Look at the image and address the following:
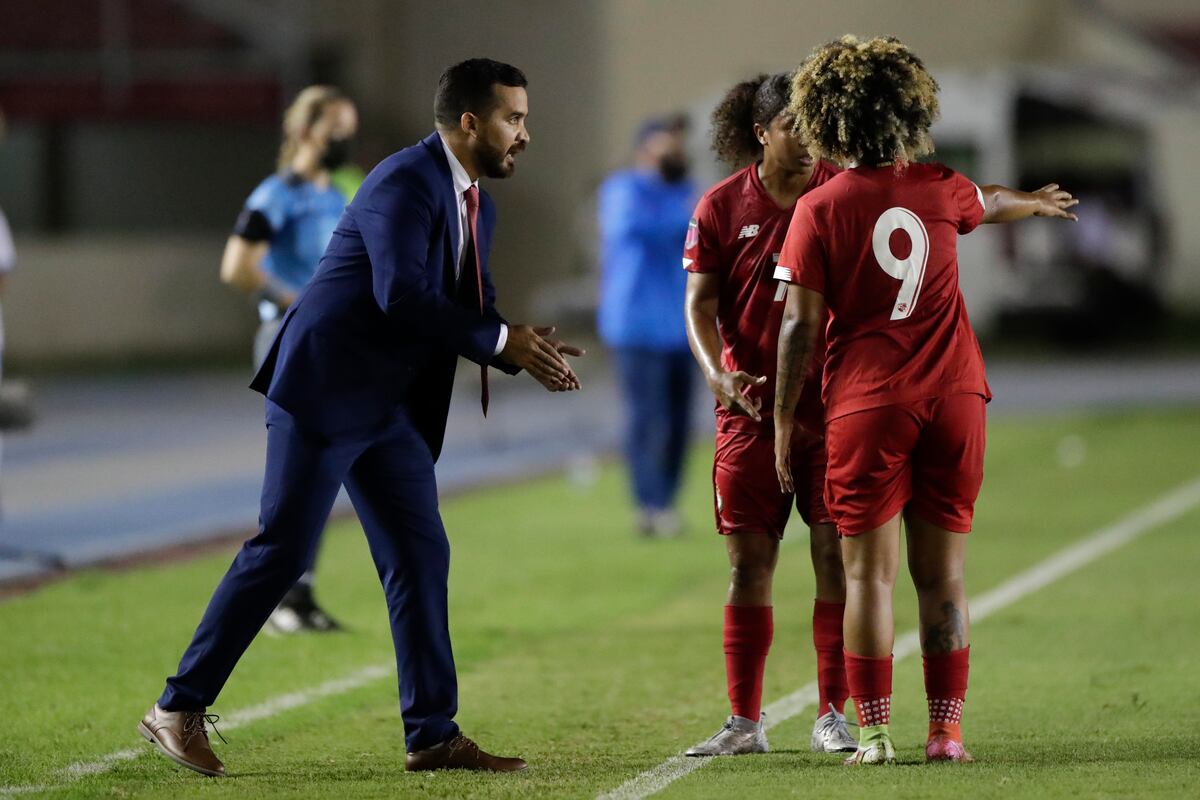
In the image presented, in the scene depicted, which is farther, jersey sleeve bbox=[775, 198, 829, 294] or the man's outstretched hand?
the man's outstretched hand

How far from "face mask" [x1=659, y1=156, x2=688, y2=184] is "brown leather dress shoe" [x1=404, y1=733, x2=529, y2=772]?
258 inches

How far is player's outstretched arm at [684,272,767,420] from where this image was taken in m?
6.02

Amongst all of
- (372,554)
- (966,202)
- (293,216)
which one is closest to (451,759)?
(372,554)

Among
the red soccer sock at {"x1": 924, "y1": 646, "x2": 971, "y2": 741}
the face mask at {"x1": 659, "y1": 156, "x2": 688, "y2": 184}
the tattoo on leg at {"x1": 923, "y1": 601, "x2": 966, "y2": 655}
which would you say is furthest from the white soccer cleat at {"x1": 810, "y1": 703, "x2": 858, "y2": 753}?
the face mask at {"x1": 659, "y1": 156, "x2": 688, "y2": 184}

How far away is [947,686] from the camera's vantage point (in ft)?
19.2

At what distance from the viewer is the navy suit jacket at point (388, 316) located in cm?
573

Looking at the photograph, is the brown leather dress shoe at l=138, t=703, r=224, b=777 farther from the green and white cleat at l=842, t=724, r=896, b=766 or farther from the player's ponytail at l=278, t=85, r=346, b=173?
the player's ponytail at l=278, t=85, r=346, b=173

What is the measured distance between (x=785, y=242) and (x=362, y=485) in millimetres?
1452

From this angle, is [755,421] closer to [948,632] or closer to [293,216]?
[948,632]

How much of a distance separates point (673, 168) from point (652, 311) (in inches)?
33.7

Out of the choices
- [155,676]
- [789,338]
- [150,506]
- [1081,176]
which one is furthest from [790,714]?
[1081,176]

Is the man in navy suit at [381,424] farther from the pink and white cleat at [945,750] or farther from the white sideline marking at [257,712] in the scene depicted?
the pink and white cleat at [945,750]

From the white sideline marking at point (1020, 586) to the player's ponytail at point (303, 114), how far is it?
323 centimetres

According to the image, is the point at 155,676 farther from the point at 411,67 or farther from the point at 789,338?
the point at 411,67
